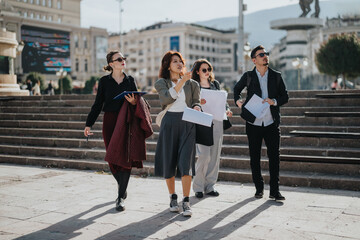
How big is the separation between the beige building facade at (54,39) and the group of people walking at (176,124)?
212 feet

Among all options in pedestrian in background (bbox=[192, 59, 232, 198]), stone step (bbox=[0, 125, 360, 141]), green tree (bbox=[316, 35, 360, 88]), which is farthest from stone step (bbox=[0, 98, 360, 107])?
green tree (bbox=[316, 35, 360, 88])

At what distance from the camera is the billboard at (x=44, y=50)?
260 ft

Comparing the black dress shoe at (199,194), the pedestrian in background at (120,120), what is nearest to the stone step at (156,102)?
the black dress shoe at (199,194)

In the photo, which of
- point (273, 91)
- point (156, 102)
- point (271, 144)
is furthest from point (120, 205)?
point (156, 102)

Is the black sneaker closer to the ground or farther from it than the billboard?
closer to the ground

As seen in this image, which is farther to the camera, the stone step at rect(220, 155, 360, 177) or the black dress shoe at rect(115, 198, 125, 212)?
the stone step at rect(220, 155, 360, 177)

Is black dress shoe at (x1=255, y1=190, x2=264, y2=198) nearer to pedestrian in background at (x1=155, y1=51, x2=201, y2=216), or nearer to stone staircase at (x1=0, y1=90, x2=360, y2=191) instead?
stone staircase at (x1=0, y1=90, x2=360, y2=191)

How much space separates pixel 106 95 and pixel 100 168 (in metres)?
3.46

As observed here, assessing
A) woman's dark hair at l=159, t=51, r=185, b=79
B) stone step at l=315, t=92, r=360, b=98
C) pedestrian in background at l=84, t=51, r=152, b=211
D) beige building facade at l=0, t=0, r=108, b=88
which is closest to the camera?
woman's dark hair at l=159, t=51, r=185, b=79

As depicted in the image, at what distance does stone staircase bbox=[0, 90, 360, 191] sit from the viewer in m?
7.05

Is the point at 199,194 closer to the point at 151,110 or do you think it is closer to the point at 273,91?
the point at 273,91

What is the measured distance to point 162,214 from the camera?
5137 mm

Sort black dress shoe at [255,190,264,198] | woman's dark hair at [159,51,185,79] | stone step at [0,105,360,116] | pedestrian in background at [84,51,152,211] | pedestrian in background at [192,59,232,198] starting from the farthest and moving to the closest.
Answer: stone step at [0,105,360,116] → pedestrian in background at [192,59,232,198] → black dress shoe at [255,190,264,198] → pedestrian in background at [84,51,152,211] → woman's dark hair at [159,51,185,79]

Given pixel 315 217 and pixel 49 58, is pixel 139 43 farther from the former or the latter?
pixel 315 217
